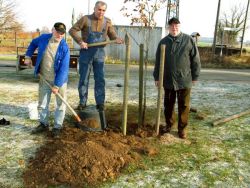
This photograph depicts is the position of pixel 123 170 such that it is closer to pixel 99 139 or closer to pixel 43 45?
pixel 99 139

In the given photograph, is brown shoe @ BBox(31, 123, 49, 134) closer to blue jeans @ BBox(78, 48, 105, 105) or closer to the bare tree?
blue jeans @ BBox(78, 48, 105, 105)

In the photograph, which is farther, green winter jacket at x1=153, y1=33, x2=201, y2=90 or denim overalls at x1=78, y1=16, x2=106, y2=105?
denim overalls at x1=78, y1=16, x2=106, y2=105

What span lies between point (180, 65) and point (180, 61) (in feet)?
0.21

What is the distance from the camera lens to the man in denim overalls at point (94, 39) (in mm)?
5904

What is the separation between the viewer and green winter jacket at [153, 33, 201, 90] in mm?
5121

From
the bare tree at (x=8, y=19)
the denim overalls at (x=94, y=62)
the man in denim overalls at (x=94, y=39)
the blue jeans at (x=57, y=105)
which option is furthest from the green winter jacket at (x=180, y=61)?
the bare tree at (x=8, y=19)

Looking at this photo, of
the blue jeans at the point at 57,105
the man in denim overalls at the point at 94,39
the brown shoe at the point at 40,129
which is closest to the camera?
the blue jeans at the point at 57,105

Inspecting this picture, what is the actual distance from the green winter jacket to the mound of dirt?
45.0 inches

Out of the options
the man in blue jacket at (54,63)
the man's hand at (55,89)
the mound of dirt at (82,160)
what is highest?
the man in blue jacket at (54,63)

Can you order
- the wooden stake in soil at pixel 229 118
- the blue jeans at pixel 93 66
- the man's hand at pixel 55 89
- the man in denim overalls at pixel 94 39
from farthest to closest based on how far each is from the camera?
the wooden stake in soil at pixel 229 118 → the blue jeans at pixel 93 66 → the man in denim overalls at pixel 94 39 → the man's hand at pixel 55 89

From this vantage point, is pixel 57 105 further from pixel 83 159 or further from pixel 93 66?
pixel 83 159

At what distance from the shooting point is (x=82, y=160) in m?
4.06

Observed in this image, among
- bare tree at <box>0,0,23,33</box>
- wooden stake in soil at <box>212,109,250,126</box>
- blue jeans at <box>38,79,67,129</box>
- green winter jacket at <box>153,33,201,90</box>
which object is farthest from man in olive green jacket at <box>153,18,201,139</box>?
bare tree at <box>0,0,23,33</box>

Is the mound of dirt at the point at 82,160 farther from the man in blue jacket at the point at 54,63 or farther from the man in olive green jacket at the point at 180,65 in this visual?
the man in olive green jacket at the point at 180,65
